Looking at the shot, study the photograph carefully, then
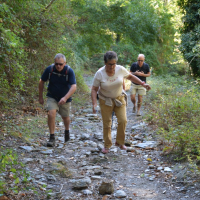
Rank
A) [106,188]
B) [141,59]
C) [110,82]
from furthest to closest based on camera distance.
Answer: [141,59] → [110,82] → [106,188]

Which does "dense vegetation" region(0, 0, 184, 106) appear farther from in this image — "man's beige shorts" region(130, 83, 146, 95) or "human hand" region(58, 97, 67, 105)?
"man's beige shorts" region(130, 83, 146, 95)

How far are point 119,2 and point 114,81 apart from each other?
13.3 m

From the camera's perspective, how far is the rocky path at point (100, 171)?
392 cm

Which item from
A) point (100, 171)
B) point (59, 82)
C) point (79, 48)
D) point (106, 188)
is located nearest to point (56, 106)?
point (59, 82)

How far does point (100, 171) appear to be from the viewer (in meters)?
4.73

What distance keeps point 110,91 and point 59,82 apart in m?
1.19

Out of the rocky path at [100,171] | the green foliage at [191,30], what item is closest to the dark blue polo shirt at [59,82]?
the rocky path at [100,171]

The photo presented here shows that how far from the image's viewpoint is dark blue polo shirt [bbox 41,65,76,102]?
230 inches

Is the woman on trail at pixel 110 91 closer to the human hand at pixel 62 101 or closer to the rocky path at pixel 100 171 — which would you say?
the rocky path at pixel 100 171

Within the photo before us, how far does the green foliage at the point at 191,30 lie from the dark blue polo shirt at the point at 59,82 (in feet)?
32.2

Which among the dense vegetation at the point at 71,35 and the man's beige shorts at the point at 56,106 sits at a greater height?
the dense vegetation at the point at 71,35

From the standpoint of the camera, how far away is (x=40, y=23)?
864 cm

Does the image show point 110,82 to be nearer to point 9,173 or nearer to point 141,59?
point 9,173

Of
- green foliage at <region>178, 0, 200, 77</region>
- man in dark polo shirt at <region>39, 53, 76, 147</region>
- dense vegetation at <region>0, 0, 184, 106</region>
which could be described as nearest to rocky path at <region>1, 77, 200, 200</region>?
man in dark polo shirt at <region>39, 53, 76, 147</region>
